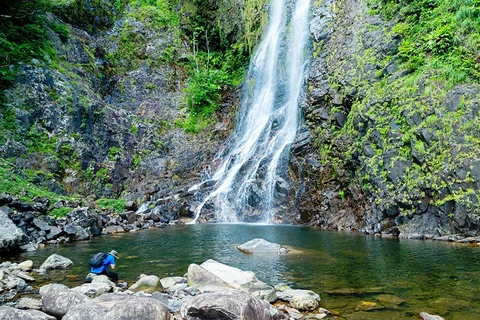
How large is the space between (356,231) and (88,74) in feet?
79.4

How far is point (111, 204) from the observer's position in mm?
Answer: 22438

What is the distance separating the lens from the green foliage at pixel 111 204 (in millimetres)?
21922

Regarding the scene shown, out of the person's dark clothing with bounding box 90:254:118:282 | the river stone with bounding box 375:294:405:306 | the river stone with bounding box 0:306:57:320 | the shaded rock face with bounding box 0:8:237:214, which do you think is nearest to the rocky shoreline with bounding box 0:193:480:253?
the shaded rock face with bounding box 0:8:237:214

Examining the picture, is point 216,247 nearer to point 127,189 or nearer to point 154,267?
point 154,267

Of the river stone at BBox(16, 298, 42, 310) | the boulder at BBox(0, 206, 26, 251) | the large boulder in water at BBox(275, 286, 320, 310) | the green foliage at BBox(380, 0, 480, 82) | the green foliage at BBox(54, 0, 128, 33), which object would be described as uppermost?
the green foliage at BBox(54, 0, 128, 33)

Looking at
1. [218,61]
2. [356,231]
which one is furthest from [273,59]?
[356,231]

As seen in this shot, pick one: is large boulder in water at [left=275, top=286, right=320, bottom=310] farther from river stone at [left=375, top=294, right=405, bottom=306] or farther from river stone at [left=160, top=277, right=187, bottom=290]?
river stone at [left=160, top=277, right=187, bottom=290]

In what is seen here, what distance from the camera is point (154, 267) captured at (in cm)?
1008

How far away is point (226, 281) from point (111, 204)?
656 inches

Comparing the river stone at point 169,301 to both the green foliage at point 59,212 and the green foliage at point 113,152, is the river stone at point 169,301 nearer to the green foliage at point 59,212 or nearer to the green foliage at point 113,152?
the green foliage at point 59,212

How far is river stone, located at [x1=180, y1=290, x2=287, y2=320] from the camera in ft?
17.2

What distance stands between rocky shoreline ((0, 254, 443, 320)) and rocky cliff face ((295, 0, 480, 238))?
30.5 ft

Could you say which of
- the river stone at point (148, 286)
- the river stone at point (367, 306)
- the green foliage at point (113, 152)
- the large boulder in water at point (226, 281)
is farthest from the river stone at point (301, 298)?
the green foliage at point (113, 152)

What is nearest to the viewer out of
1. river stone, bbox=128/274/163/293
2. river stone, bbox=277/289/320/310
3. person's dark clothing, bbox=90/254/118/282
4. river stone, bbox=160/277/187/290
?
river stone, bbox=277/289/320/310
